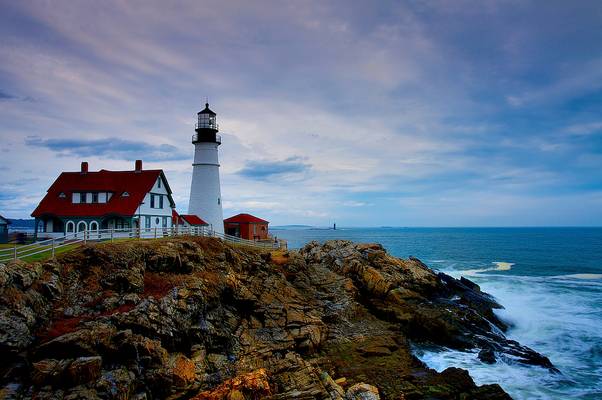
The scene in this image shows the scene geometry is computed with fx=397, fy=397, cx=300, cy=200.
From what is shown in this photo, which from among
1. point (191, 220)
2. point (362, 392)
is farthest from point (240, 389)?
point (191, 220)

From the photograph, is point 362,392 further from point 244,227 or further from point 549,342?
point 244,227

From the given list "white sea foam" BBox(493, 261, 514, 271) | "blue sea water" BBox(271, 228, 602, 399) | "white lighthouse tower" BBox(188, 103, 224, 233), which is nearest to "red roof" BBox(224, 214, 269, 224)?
"white lighthouse tower" BBox(188, 103, 224, 233)

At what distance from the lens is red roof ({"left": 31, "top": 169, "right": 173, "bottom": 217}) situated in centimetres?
3259

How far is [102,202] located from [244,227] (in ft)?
52.1

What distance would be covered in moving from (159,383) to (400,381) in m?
9.38

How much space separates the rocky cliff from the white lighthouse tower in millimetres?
12958

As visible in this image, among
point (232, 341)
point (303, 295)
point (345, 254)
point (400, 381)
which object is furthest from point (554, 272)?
point (232, 341)

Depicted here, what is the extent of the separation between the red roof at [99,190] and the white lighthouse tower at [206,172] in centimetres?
399

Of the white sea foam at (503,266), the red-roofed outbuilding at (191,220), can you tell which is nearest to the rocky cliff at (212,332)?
the red-roofed outbuilding at (191,220)

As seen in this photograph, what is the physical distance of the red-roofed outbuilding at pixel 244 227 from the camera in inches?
1781

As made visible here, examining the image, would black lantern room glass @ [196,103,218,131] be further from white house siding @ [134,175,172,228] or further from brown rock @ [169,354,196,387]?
brown rock @ [169,354,196,387]

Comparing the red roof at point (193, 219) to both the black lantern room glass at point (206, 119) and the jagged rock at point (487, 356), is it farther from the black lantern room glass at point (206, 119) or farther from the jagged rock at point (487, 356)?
the jagged rock at point (487, 356)

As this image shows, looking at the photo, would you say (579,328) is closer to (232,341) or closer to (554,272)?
(232,341)

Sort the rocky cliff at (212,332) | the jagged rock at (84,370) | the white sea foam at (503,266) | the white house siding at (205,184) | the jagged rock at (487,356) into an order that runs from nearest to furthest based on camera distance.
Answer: the jagged rock at (84,370) → the rocky cliff at (212,332) → the jagged rock at (487,356) → the white house siding at (205,184) → the white sea foam at (503,266)
